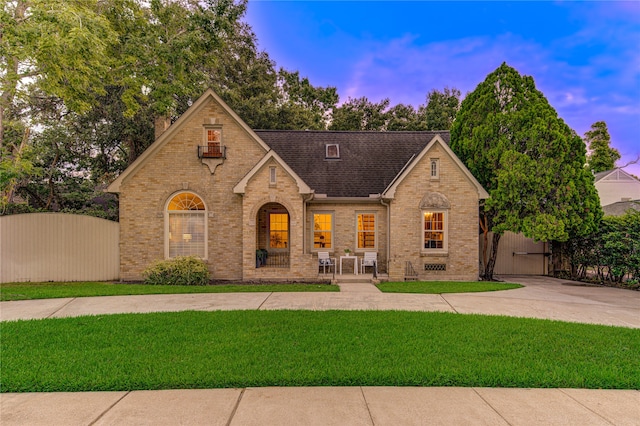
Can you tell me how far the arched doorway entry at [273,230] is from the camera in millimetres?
14984

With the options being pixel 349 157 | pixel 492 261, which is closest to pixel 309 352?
pixel 492 261

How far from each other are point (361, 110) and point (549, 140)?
81.4 ft

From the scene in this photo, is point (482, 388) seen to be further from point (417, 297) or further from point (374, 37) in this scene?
point (374, 37)

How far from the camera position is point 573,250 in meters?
14.4

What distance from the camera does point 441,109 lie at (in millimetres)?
33469

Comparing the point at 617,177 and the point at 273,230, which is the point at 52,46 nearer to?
the point at 273,230

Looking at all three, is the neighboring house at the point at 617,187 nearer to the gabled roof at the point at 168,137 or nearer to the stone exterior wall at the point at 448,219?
the stone exterior wall at the point at 448,219

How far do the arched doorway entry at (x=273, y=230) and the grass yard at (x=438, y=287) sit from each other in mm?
5109

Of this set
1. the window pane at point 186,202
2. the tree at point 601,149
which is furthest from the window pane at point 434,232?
the tree at point 601,149

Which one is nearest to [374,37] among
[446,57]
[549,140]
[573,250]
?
[446,57]

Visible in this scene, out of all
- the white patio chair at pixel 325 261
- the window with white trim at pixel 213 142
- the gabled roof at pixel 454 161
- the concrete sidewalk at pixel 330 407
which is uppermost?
the window with white trim at pixel 213 142

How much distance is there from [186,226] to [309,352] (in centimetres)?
1016

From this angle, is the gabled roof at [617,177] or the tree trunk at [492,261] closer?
the tree trunk at [492,261]

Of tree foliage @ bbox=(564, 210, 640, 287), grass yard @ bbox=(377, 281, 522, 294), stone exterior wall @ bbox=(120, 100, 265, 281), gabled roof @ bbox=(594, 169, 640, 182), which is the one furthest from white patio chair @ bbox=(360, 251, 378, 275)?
gabled roof @ bbox=(594, 169, 640, 182)
